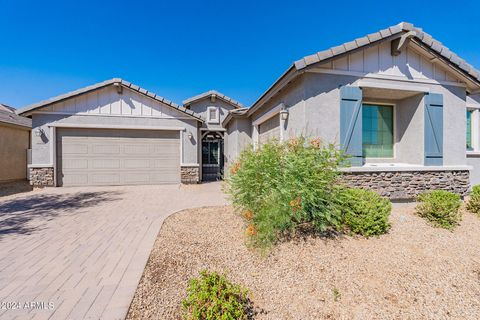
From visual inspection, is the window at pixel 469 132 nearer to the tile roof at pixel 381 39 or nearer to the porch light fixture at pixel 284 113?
the tile roof at pixel 381 39

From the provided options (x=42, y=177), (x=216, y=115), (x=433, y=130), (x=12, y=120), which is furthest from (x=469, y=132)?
(x=12, y=120)

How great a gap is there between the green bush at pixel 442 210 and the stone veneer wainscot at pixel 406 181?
1005 millimetres

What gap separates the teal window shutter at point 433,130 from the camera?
6098mm

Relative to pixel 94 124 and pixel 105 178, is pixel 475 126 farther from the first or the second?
pixel 94 124

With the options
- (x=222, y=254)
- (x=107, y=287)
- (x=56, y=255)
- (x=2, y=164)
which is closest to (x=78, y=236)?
(x=56, y=255)

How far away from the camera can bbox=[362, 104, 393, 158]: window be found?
22.0 feet

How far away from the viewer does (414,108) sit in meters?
6.38

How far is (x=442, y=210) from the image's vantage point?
453 cm

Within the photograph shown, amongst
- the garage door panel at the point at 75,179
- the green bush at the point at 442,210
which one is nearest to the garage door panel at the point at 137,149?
the garage door panel at the point at 75,179

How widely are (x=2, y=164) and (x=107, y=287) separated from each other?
13.0 m

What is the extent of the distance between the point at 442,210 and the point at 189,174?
8731mm

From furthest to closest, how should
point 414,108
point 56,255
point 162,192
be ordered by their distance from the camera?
1. point 162,192
2. point 414,108
3. point 56,255

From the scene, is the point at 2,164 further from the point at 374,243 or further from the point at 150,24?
the point at 374,243

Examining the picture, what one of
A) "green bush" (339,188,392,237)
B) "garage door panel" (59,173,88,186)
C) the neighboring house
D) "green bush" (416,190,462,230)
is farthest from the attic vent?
the neighboring house
